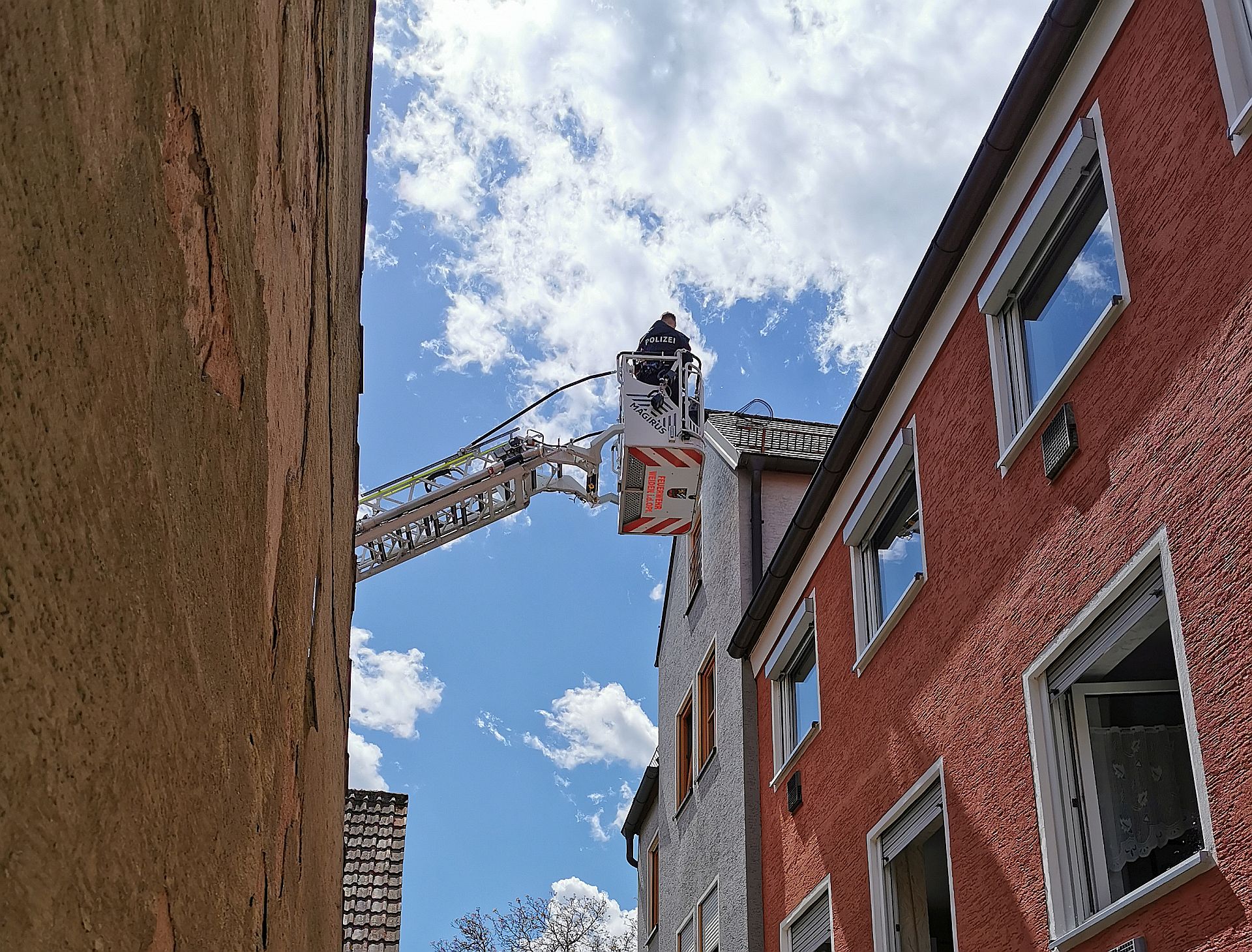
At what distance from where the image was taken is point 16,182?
892 millimetres

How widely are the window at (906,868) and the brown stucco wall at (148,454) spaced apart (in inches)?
328

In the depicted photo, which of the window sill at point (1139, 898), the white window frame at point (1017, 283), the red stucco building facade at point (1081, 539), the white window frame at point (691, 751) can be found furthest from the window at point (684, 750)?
the window sill at point (1139, 898)

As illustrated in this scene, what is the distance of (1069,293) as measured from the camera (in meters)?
8.60

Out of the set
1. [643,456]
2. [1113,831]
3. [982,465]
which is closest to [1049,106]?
[982,465]

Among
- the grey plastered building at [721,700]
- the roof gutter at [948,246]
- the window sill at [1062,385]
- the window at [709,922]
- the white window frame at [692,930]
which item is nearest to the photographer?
the window sill at [1062,385]

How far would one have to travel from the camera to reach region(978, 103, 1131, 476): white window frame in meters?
7.83

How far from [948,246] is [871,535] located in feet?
10.7

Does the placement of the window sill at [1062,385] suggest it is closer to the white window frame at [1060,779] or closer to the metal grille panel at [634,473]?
the white window frame at [1060,779]

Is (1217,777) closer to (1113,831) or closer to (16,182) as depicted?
(1113,831)

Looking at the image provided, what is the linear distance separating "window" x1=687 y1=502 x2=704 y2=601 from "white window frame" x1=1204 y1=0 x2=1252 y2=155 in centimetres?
1395

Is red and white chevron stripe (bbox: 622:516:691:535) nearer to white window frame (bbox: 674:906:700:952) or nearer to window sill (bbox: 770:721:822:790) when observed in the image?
white window frame (bbox: 674:906:700:952)

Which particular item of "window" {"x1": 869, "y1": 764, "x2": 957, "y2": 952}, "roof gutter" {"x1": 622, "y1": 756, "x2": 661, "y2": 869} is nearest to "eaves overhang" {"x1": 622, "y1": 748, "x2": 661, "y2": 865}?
"roof gutter" {"x1": 622, "y1": 756, "x2": 661, "y2": 869}

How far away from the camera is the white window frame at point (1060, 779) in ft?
21.0

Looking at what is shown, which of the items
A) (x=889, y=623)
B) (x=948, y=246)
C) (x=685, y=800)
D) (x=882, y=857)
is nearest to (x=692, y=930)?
(x=685, y=800)
